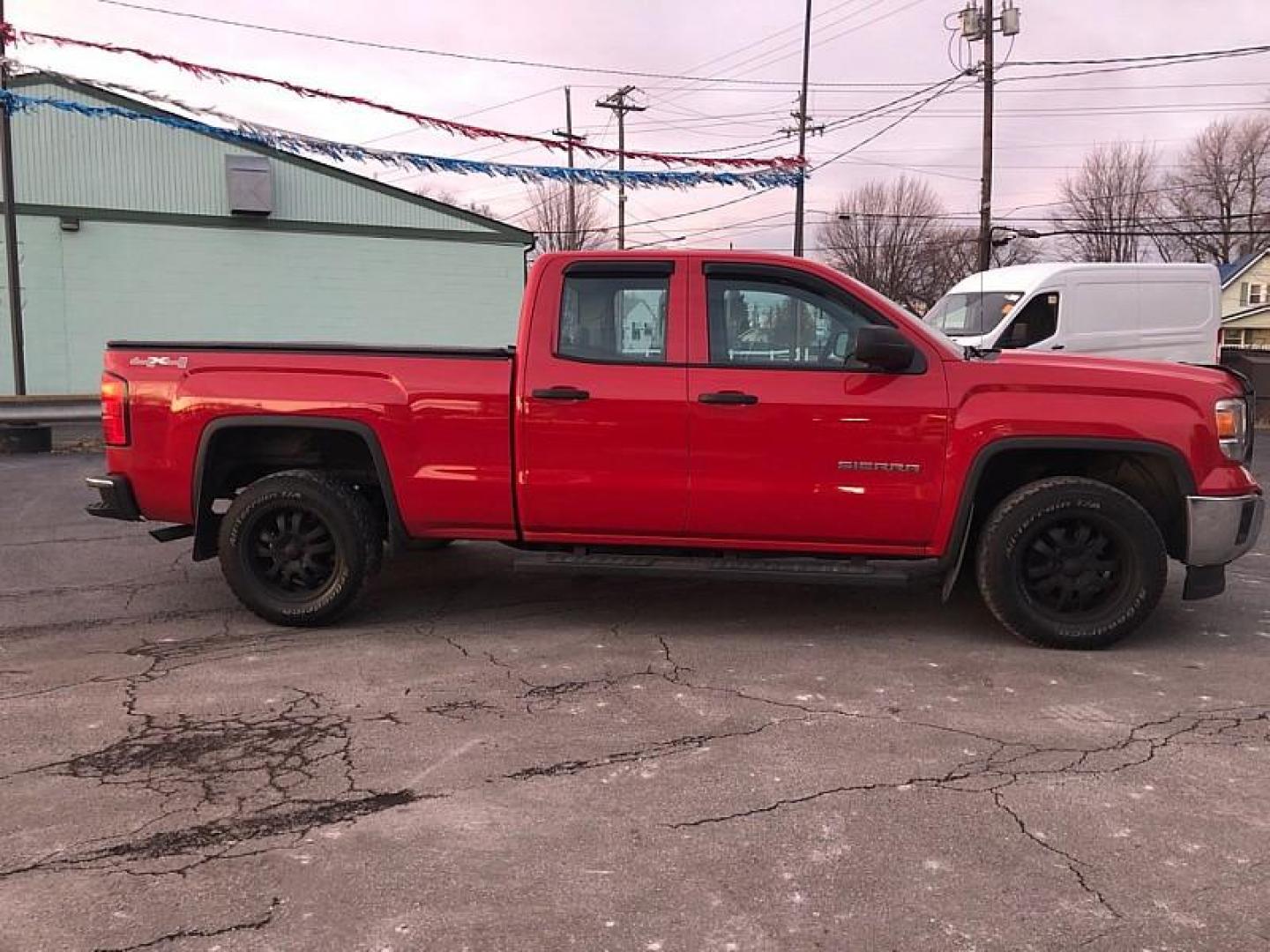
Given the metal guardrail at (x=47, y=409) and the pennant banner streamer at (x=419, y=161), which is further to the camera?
the metal guardrail at (x=47, y=409)

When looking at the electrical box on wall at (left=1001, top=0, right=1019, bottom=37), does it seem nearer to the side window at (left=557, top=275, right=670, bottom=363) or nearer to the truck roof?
the truck roof

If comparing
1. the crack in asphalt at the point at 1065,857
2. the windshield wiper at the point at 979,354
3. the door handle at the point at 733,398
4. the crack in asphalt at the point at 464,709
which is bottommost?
the crack in asphalt at the point at 1065,857

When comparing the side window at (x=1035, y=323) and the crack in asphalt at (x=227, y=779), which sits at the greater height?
the side window at (x=1035, y=323)

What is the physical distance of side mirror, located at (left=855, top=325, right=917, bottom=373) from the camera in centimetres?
452

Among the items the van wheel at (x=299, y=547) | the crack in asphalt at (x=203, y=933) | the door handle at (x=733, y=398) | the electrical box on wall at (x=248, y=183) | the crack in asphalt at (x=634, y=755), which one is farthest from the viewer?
the electrical box on wall at (x=248, y=183)

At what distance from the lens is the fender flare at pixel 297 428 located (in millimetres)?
4980

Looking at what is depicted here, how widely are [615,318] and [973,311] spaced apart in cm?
1062

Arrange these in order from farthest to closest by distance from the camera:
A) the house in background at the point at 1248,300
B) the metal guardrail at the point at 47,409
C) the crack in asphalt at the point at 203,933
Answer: the house in background at the point at 1248,300 → the metal guardrail at the point at 47,409 → the crack in asphalt at the point at 203,933

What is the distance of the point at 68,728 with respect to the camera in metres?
3.82

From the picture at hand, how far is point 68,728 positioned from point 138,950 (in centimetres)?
176

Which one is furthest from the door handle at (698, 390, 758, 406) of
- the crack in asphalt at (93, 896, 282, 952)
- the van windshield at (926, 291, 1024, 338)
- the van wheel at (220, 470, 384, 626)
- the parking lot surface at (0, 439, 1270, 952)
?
the van windshield at (926, 291, 1024, 338)

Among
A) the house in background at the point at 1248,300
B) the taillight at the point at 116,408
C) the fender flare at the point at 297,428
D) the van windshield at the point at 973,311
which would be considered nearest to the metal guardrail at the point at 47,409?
the taillight at the point at 116,408

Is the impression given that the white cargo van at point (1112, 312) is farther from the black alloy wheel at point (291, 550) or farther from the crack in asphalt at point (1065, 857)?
the crack in asphalt at point (1065, 857)

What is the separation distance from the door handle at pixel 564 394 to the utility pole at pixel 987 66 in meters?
21.0
